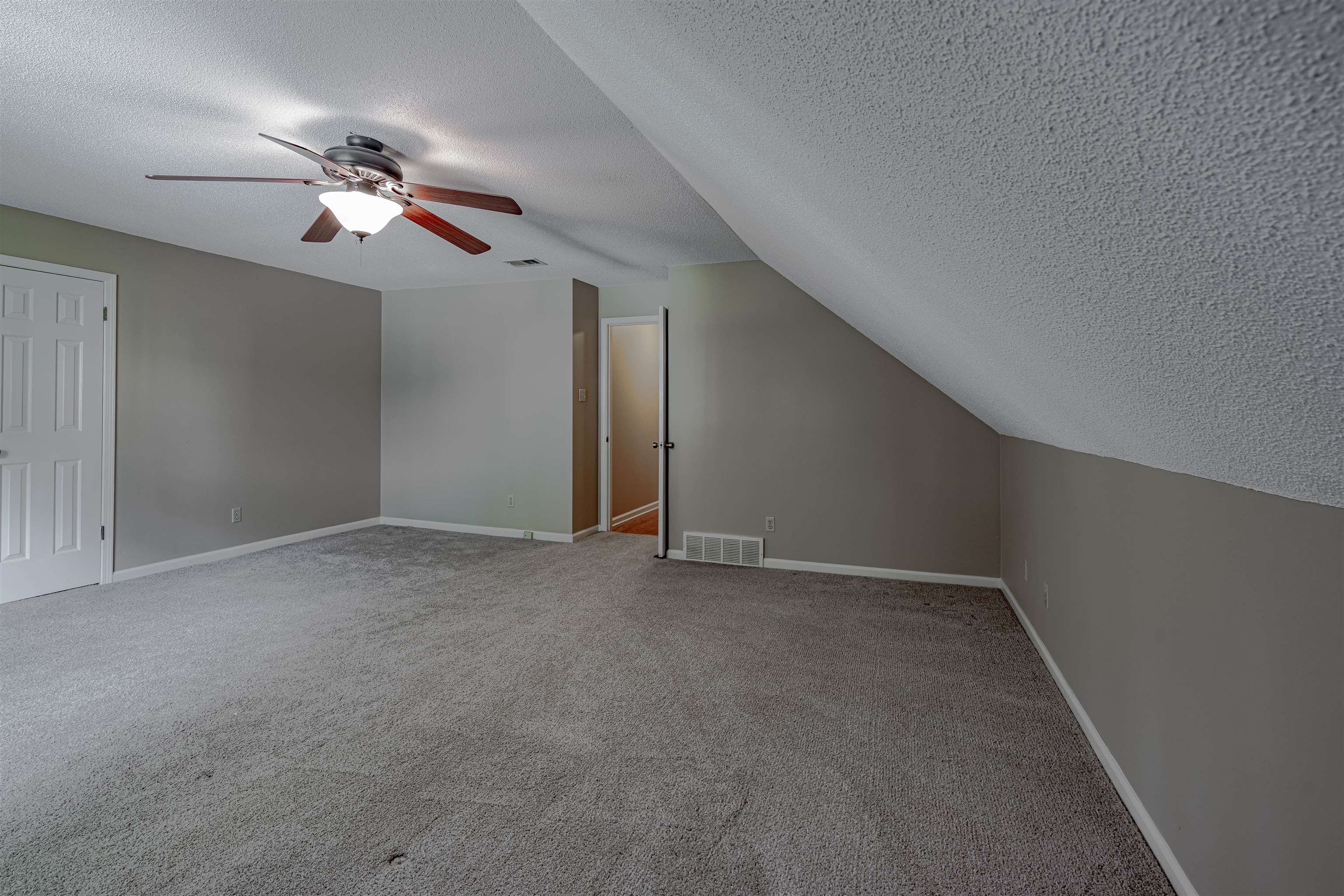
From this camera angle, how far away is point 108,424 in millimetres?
4012

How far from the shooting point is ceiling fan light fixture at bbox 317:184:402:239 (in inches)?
99.3

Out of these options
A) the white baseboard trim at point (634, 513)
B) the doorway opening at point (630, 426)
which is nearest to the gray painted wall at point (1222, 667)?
the doorway opening at point (630, 426)

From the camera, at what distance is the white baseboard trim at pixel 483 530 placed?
17.9 feet

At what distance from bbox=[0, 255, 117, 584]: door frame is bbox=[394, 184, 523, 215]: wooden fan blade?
284 centimetres

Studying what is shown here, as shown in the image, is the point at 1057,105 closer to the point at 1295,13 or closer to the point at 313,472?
the point at 1295,13

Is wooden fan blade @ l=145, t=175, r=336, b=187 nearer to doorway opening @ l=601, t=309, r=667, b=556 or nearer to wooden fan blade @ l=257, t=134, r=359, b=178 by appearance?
wooden fan blade @ l=257, t=134, r=359, b=178

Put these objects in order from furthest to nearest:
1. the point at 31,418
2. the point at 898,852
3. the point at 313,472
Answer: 1. the point at 313,472
2. the point at 31,418
3. the point at 898,852

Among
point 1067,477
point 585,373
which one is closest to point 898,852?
point 1067,477

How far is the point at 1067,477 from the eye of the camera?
2438 millimetres

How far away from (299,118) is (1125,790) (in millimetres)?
3679

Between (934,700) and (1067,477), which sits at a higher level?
(1067,477)

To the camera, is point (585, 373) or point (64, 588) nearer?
point (64, 588)

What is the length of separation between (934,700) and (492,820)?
1.69m

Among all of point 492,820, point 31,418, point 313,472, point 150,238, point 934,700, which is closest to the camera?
point 492,820
